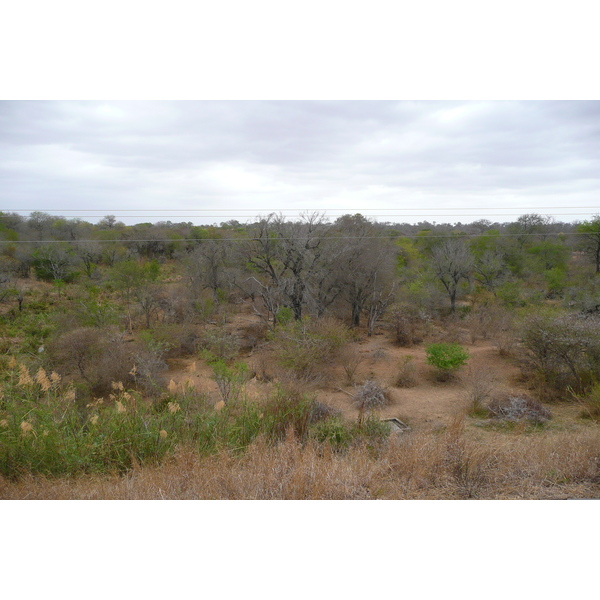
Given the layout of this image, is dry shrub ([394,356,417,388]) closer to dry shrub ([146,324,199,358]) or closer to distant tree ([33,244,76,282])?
dry shrub ([146,324,199,358])

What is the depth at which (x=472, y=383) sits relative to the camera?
38.1 feet

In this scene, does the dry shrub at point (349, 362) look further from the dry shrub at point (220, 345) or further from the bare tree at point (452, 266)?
the bare tree at point (452, 266)

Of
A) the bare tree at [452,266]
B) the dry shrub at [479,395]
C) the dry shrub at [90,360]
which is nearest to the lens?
the dry shrub at [479,395]

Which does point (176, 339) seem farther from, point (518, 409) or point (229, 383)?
point (518, 409)

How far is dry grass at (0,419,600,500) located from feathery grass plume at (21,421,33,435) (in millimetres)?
496

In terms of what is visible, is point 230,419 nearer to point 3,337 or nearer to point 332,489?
point 332,489

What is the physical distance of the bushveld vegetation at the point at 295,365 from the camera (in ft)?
13.7

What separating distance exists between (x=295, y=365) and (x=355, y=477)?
354 inches

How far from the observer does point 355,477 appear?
12.7ft

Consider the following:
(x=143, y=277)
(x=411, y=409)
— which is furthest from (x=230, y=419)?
(x=143, y=277)

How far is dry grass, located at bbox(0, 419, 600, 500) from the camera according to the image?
12.1ft

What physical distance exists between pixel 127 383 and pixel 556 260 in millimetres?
26763

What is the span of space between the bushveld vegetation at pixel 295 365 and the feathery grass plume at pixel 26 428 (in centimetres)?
4

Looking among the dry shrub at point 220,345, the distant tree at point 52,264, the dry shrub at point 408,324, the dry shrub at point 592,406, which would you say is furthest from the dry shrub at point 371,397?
the distant tree at point 52,264
